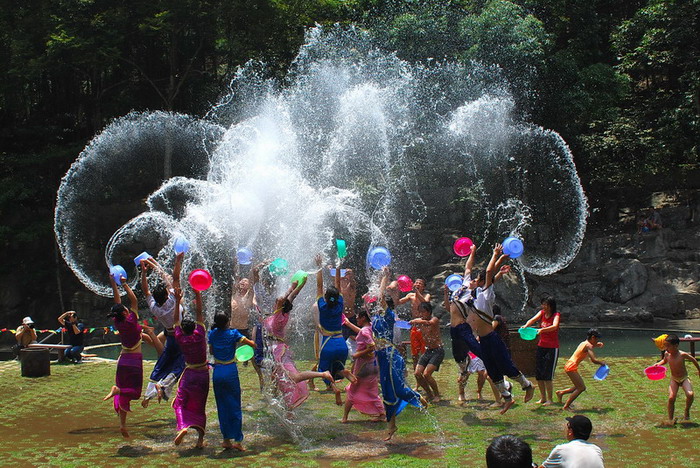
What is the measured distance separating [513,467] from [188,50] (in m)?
28.9

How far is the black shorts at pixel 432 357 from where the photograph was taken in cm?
977

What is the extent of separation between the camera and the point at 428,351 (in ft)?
32.3

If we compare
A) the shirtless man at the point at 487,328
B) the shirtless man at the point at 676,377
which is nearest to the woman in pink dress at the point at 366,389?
the shirtless man at the point at 487,328

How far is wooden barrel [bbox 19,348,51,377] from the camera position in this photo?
12.6m

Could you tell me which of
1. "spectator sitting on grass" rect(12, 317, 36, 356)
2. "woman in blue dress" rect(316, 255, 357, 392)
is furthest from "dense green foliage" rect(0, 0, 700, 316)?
"woman in blue dress" rect(316, 255, 357, 392)

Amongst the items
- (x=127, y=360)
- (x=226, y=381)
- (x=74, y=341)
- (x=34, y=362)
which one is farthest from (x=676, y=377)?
(x=74, y=341)

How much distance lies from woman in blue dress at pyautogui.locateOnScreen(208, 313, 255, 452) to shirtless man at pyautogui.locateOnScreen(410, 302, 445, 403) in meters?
2.88

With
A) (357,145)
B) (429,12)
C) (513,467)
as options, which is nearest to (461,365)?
(513,467)

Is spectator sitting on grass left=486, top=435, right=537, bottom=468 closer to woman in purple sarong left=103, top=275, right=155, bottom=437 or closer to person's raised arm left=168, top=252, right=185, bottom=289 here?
person's raised arm left=168, top=252, right=185, bottom=289

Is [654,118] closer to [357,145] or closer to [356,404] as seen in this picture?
[357,145]

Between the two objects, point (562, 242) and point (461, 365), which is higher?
point (562, 242)

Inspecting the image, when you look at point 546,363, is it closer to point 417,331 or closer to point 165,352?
point 417,331

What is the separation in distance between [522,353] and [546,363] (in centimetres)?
198

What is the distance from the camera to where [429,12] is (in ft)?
87.3
